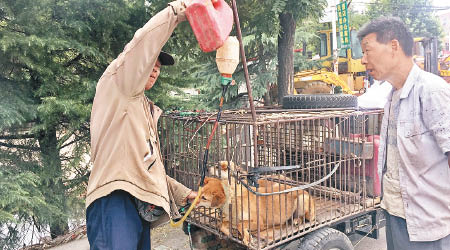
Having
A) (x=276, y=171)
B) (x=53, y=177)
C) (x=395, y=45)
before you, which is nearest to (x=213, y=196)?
(x=276, y=171)

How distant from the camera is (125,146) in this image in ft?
6.58

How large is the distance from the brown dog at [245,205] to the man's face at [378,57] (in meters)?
1.18

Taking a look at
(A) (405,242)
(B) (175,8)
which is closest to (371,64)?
(A) (405,242)

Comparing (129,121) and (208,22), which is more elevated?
(208,22)

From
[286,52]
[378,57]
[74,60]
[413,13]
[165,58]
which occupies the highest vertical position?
[413,13]

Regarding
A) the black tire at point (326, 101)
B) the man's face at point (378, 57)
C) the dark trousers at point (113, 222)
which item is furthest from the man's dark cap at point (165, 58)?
the black tire at point (326, 101)

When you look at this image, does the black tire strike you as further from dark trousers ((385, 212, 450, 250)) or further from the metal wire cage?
dark trousers ((385, 212, 450, 250))

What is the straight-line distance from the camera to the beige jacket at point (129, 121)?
6.03ft

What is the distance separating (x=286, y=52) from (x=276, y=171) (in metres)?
3.74

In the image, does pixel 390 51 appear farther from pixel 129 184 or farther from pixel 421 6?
pixel 421 6

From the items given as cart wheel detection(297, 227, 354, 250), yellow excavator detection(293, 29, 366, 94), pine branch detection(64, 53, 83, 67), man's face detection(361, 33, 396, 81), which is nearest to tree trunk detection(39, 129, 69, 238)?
pine branch detection(64, 53, 83, 67)

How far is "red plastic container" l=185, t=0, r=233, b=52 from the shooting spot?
1.82 m

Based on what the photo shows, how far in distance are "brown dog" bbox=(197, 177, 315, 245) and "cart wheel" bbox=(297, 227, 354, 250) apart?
16 centimetres

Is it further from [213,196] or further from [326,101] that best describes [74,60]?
[326,101]
